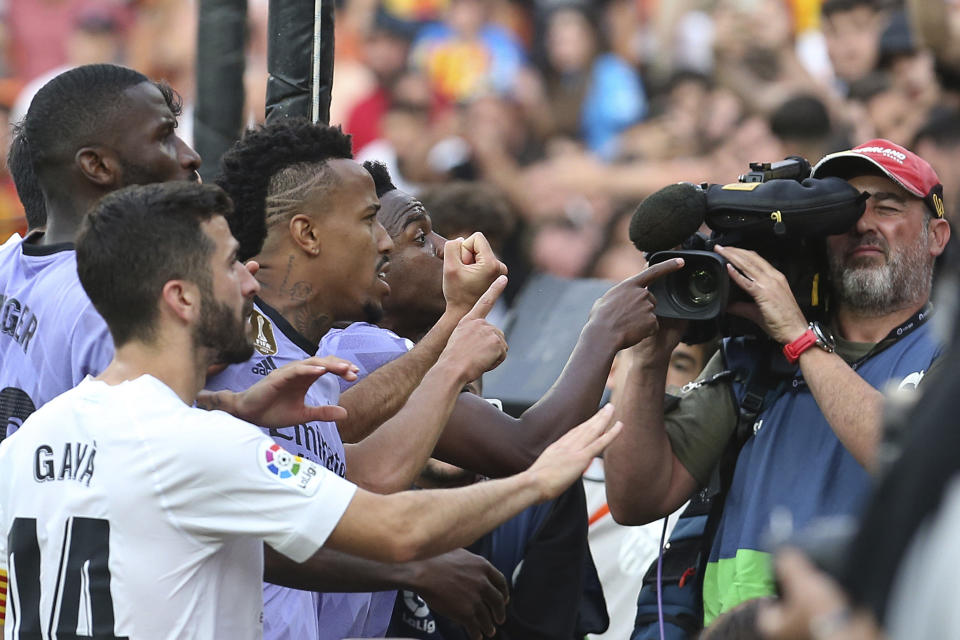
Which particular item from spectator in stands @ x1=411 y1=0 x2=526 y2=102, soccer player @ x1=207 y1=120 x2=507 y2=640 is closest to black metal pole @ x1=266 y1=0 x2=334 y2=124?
soccer player @ x1=207 y1=120 x2=507 y2=640

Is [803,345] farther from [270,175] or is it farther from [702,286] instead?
[270,175]

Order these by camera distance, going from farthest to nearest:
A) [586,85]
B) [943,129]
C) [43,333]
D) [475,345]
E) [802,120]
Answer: [586,85] < [802,120] < [943,129] < [475,345] < [43,333]

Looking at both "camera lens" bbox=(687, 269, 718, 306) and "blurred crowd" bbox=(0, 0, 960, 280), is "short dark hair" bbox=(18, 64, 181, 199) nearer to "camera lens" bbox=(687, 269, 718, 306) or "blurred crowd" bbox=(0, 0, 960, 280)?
"camera lens" bbox=(687, 269, 718, 306)

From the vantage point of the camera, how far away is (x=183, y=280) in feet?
8.66

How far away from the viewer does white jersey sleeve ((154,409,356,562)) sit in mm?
2467

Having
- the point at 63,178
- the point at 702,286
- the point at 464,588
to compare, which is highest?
the point at 63,178

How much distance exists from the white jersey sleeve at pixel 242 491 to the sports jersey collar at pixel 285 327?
77cm

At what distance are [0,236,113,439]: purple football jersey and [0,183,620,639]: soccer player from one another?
1.02 feet

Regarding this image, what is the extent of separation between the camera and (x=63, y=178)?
323cm

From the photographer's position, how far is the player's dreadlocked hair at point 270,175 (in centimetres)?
340

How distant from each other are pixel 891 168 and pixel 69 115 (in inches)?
85.4

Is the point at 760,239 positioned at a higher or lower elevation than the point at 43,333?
higher

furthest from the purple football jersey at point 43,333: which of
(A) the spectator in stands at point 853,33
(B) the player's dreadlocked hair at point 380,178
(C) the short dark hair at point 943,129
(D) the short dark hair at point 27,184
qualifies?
(A) the spectator in stands at point 853,33

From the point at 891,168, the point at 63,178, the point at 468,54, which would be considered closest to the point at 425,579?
the point at 63,178
